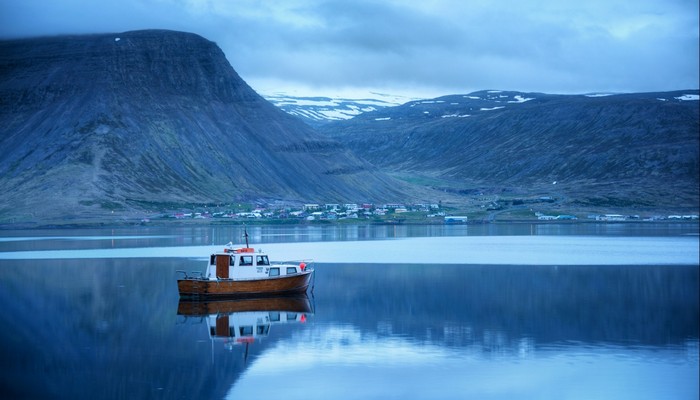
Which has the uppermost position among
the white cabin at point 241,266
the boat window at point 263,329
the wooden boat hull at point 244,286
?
the white cabin at point 241,266

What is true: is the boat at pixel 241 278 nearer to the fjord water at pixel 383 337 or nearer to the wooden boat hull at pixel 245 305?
the wooden boat hull at pixel 245 305

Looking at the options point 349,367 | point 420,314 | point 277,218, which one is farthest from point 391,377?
point 277,218

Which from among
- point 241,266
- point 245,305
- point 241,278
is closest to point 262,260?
point 241,266

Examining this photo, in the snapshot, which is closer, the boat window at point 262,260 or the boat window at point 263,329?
the boat window at point 263,329

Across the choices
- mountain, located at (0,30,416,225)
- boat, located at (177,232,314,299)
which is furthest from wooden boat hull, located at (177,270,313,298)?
mountain, located at (0,30,416,225)

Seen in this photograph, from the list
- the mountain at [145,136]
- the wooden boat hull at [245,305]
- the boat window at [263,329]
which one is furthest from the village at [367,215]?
the boat window at [263,329]

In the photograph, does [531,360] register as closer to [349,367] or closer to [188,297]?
[349,367]

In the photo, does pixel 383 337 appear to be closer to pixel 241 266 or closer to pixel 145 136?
pixel 241 266
